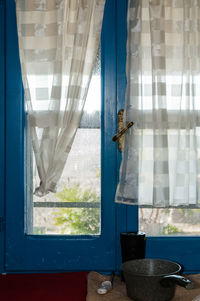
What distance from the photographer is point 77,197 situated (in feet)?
5.57

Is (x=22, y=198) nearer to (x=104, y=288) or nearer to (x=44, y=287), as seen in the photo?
(x=44, y=287)

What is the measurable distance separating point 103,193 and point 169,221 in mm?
332

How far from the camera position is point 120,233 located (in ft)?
5.30

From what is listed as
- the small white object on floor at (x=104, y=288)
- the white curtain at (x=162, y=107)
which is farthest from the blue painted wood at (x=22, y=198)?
the small white object on floor at (x=104, y=288)

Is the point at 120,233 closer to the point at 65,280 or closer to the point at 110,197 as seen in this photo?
the point at 110,197

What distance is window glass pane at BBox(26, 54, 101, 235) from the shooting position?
1.69 meters

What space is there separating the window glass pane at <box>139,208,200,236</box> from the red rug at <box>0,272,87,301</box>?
360mm

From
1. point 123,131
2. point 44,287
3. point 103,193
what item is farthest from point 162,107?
point 44,287

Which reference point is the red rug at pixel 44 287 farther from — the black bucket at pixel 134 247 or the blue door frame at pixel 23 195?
the black bucket at pixel 134 247

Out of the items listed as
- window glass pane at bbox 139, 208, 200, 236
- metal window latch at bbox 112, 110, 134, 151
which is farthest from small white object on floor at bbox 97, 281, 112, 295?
metal window latch at bbox 112, 110, 134, 151

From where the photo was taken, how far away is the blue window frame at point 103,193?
5.46ft

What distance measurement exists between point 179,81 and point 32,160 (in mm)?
750

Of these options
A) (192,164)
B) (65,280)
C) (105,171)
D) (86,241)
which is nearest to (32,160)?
(105,171)

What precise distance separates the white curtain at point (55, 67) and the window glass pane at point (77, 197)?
0.11 meters
